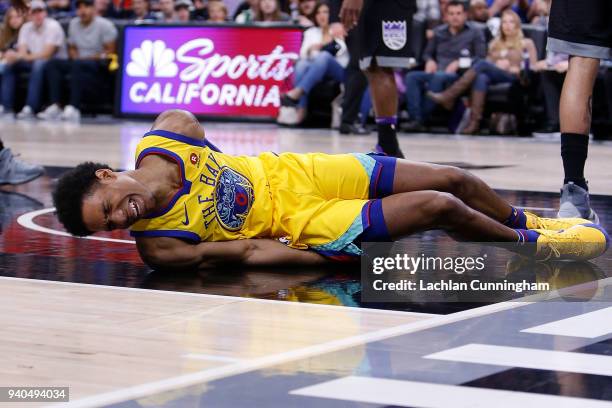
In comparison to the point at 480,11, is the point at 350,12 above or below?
above

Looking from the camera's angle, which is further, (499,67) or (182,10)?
(182,10)

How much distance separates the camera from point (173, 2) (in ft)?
51.7

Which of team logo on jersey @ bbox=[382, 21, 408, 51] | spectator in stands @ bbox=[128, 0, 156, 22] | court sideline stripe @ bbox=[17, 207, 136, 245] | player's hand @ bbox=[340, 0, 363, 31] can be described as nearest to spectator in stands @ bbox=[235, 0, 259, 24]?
spectator in stands @ bbox=[128, 0, 156, 22]

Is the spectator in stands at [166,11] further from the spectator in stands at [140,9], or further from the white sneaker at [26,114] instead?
the white sneaker at [26,114]

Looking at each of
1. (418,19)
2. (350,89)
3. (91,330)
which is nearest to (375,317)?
(91,330)

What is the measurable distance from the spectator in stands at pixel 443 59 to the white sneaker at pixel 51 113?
4590mm

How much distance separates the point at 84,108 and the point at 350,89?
4596 millimetres

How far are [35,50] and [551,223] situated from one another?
1216cm

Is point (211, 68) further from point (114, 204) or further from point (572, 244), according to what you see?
point (114, 204)

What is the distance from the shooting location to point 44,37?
16.0m

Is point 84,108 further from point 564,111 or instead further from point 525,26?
point 564,111

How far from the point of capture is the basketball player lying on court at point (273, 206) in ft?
14.3

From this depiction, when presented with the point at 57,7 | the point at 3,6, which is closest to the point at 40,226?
the point at 57,7

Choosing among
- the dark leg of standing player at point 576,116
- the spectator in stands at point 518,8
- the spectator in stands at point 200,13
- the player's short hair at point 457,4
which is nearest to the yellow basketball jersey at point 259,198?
the dark leg of standing player at point 576,116
